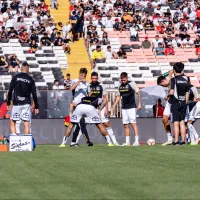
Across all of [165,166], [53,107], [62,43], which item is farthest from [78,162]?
[62,43]

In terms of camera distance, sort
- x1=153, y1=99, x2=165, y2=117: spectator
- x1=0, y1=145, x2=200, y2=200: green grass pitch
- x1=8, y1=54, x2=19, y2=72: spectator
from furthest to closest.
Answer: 1. x1=8, y1=54, x2=19, y2=72: spectator
2. x1=153, y1=99, x2=165, y2=117: spectator
3. x1=0, y1=145, x2=200, y2=200: green grass pitch

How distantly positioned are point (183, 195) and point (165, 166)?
4228mm

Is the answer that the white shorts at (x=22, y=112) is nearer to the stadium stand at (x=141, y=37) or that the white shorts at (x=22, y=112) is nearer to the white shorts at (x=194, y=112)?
the white shorts at (x=194, y=112)

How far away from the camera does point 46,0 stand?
170 ft

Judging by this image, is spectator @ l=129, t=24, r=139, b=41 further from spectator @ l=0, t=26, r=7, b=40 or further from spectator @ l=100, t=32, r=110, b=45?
spectator @ l=0, t=26, r=7, b=40

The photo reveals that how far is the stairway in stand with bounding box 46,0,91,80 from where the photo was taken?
44.9 metres

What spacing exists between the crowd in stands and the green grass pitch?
89.5ft

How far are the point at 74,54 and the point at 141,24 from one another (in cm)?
488

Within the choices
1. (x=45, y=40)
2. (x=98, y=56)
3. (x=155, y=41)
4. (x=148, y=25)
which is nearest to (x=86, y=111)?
(x=98, y=56)

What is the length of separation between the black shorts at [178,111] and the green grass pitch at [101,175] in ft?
11.0

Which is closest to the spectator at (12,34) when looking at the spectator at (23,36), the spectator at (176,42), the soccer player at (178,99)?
the spectator at (23,36)

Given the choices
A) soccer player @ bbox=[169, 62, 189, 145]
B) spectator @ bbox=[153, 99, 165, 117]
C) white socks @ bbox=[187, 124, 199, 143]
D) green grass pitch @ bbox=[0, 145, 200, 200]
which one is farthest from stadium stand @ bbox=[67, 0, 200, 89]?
green grass pitch @ bbox=[0, 145, 200, 200]

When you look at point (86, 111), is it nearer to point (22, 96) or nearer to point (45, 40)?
point (22, 96)

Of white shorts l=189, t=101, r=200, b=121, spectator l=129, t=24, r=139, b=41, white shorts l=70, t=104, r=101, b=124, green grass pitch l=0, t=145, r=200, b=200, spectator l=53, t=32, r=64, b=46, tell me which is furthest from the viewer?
spectator l=129, t=24, r=139, b=41
